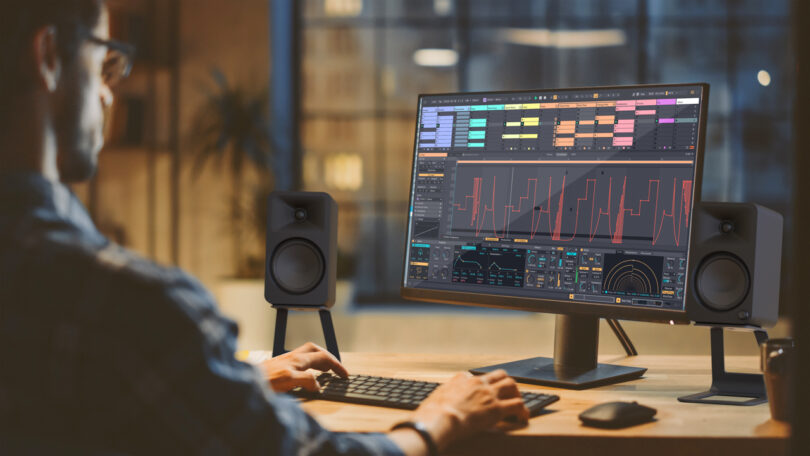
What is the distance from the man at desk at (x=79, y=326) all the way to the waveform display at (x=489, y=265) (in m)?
0.69

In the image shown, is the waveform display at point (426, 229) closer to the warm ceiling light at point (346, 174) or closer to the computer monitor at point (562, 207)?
the computer monitor at point (562, 207)

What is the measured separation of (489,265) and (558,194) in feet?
0.64

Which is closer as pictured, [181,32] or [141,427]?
[141,427]

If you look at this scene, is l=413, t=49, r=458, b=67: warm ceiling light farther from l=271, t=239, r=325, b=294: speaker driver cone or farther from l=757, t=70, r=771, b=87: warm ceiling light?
l=271, t=239, r=325, b=294: speaker driver cone

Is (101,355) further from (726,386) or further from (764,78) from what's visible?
(764,78)

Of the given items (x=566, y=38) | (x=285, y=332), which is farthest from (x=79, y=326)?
(x=566, y=38)

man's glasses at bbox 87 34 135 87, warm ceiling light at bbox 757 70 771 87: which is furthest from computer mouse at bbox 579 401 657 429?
warm ceiling light at bbox 757 70 771 87

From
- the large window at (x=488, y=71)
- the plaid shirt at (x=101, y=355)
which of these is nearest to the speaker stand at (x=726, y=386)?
the plaid shirt at (x=101, y=355)

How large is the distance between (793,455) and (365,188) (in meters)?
4.36

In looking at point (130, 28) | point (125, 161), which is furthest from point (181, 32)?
point (125, 161)

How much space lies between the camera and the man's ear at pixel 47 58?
2.51 ft

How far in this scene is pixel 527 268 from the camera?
141cm

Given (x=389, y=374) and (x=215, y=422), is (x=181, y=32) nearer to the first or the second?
Answer: (x=389, y=374)

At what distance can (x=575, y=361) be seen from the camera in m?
1.43
